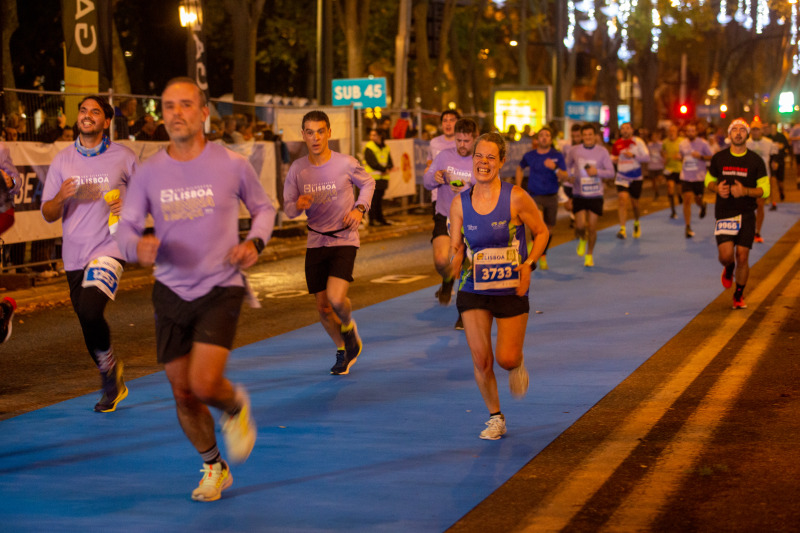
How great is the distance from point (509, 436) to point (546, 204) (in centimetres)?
847

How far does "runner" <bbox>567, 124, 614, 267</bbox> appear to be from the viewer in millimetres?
15344

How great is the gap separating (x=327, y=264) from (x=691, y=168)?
41.9 ft

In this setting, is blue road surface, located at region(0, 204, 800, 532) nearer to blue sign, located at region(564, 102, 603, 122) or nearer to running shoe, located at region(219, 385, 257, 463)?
running shoe, located at region(219, 385, 257, 463)

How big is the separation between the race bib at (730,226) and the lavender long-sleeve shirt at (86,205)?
21.2ft

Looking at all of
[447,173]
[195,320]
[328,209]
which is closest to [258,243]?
[195,320]

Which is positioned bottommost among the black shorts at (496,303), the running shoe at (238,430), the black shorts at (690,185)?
the running shoe at (238,430)

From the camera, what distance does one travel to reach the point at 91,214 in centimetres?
→ 714

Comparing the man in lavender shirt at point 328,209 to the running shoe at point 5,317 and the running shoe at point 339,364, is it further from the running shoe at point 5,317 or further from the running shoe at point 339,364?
the running shoe at point 5,317

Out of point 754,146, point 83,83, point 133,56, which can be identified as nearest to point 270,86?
point 133,56

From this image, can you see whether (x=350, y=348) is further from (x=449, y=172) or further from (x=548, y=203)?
(x=548, y=203)

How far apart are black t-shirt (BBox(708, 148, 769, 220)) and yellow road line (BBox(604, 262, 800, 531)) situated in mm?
1944

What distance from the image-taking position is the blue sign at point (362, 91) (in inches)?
934

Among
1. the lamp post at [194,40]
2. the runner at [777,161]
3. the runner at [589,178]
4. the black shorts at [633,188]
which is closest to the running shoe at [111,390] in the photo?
the runner at [589,178]

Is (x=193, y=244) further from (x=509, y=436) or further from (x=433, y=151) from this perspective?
(x=433, y=151)
